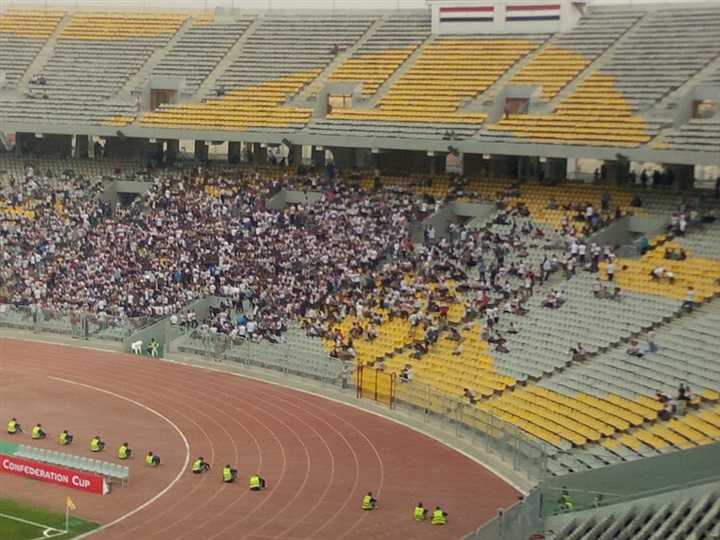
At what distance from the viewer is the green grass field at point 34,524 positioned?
2333 cm

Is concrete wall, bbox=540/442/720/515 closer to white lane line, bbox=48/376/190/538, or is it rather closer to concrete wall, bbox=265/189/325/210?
white lane line, bbox=48/376/190/538

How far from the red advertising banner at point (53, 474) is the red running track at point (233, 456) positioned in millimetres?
192

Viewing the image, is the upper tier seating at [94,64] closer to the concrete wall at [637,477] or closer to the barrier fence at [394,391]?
the barrier fence at [394,391]

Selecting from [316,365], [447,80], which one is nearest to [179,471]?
[316,365]

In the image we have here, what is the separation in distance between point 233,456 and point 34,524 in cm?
571

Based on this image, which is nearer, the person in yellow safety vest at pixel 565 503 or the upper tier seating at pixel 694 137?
the person in yellow safety vest at pixel 565 503

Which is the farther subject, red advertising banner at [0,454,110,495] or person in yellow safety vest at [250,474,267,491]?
person in yellow safety vest at [250,474,267,491]

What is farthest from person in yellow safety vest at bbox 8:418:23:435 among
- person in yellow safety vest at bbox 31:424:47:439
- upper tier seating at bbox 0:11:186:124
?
upper tier seating at bbox 0:11:186:124

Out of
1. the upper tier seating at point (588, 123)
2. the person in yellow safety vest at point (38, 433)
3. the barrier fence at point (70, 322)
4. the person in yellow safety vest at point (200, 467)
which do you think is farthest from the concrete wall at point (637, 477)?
the barrier fence at point (70, 322)

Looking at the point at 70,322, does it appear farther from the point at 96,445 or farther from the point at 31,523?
the point at 31,523

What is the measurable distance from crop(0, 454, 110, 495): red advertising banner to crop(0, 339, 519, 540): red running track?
7.6 inches

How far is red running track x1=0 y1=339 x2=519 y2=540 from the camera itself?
2425 centimetres

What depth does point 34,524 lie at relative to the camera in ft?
78.4

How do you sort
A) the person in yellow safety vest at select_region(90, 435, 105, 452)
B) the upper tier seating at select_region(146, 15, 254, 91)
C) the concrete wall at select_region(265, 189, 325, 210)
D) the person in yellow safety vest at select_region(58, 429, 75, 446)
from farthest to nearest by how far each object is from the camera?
the upper tier seating at select_region(146, 15, 254, 91) < the concrete wall at select_region(265, 189, 325, 210) < the person in yellow safety vest at select_region(58, 429, 75, 446) < the person in yellow safety vest at select_region(90, 435, 105, 452)
